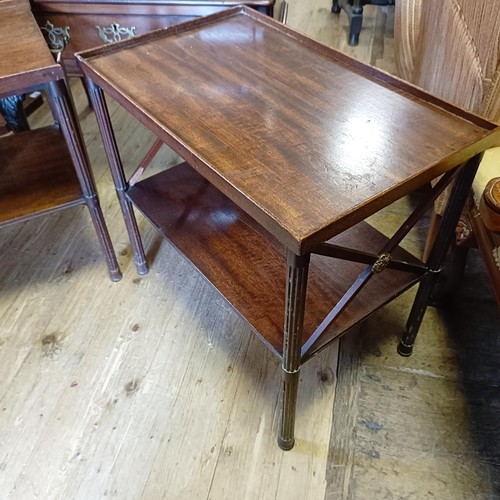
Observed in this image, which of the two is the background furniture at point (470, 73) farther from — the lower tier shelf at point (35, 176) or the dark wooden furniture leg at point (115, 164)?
the lower tier shelf at point (35, 176)

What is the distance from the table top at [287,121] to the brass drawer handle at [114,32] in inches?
8.5

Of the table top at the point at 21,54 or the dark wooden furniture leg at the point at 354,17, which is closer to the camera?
the table top at the point at 21,54

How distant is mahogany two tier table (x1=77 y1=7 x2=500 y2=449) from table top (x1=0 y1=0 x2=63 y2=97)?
0.07 m

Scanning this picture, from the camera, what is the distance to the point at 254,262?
1.06 m

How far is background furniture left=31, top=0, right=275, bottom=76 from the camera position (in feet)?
3.99

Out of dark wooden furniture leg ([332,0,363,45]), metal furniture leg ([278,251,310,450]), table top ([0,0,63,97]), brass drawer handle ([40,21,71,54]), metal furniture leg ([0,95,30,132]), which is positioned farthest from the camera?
dark wooden furniture leg ([332,0,363,45])

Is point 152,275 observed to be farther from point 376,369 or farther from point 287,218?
point 287,218

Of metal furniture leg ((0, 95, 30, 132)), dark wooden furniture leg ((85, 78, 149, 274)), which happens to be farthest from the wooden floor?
metal furniture leg ((0, 95, 30, 132))

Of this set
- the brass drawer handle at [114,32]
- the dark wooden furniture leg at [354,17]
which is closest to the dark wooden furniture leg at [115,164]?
the brass drawer handle at [114,32]

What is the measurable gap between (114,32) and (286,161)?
0.75 meters

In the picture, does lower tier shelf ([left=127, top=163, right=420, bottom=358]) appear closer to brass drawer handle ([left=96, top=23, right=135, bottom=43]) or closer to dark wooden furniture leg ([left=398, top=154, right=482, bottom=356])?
dark wooden furniture leg ([left=398, top=154, right=482, bottom=356])

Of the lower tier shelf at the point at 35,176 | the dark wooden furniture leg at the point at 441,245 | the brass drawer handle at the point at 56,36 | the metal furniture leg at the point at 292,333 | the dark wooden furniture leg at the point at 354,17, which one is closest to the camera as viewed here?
the metal furniture leg at the point at 292,333

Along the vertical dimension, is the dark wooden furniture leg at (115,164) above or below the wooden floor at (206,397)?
above

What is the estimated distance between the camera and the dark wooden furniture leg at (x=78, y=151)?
3.37 ft
